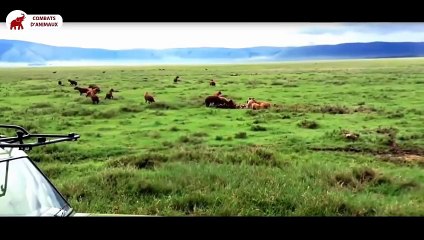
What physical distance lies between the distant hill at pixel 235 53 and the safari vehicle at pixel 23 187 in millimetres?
3807

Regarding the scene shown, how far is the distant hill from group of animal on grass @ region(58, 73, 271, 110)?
1.31ft

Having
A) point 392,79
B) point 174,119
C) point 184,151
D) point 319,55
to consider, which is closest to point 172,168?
point 184,151

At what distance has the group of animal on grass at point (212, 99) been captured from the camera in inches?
301

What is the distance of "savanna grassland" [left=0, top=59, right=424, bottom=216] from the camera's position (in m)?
6.96

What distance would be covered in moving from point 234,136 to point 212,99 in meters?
0.66

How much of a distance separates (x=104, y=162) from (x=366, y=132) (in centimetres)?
383

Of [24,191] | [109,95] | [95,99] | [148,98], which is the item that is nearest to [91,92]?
[95,99]

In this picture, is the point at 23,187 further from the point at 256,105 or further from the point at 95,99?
the point at 256,105

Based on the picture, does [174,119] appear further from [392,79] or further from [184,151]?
[392,79]

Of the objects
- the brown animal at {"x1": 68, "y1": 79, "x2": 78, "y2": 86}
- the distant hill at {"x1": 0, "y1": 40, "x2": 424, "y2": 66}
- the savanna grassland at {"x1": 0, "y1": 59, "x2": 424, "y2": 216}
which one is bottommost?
the savanna grassland at {"x1": 0, "y1": 59, "x2": 424, "y2": 216}

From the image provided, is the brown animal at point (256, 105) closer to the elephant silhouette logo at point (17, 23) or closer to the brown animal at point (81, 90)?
the brown animal at point (81, 90)

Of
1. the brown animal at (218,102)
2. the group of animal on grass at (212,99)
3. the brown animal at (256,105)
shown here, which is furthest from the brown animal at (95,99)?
the brown animal at (256,105)
